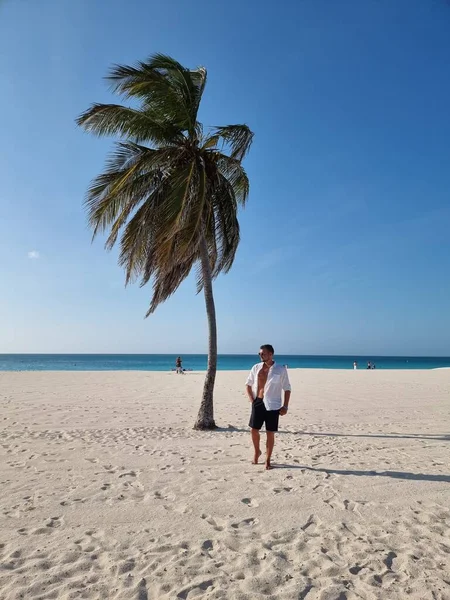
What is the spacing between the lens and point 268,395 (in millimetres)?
5734

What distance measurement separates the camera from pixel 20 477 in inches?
208

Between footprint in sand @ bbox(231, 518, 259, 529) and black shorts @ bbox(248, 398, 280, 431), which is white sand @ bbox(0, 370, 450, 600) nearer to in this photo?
footprint in sand @ bbox(231, 518, 259, 529)

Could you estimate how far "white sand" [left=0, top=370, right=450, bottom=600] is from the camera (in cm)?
293

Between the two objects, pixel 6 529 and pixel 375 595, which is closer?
pixel 375 595

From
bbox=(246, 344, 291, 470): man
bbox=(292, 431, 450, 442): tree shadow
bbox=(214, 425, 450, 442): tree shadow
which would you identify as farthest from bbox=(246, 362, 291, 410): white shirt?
bbox=(292, 431, 450, 442): tree shadow

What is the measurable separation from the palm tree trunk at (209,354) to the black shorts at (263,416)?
9.92 feet

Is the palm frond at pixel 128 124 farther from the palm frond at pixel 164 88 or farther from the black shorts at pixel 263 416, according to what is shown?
the black shorts at pixel 263 416

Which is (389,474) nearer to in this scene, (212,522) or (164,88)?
(212,522)

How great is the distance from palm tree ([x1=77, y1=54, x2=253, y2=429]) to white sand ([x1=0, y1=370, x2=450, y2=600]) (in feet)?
9.18

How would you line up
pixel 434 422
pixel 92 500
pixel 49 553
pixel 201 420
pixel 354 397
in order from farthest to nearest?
pixel 354 397 < pixel 434 422 < pixel 201 420 < pixel 92 500 < pixel 49 553

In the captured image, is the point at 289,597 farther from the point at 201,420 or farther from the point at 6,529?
the point at 201,420

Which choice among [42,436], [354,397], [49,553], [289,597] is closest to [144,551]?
[49,553]

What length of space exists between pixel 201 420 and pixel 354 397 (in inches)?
345

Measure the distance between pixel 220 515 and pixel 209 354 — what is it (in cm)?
492
